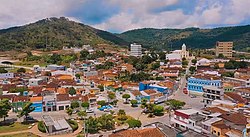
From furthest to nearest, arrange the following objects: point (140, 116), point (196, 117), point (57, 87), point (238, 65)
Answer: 1. point (238, 65)
2. point (57, 87)
3. point (140, 116)
4. point (196, 117)

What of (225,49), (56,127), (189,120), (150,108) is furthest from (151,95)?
(225,49)

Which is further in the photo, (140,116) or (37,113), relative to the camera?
(37,113)

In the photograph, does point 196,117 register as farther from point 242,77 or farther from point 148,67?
point 148,67

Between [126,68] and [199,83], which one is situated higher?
[126,68]

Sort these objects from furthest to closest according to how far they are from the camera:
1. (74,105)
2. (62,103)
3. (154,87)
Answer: (154,87), (62,103), (74,105)

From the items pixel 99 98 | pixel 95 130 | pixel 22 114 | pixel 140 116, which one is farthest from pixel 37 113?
pixel 140 116

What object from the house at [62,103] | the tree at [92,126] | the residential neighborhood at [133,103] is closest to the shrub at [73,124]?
the residential neighborhood at [133,103]

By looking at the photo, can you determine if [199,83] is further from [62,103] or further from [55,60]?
[55,60]
